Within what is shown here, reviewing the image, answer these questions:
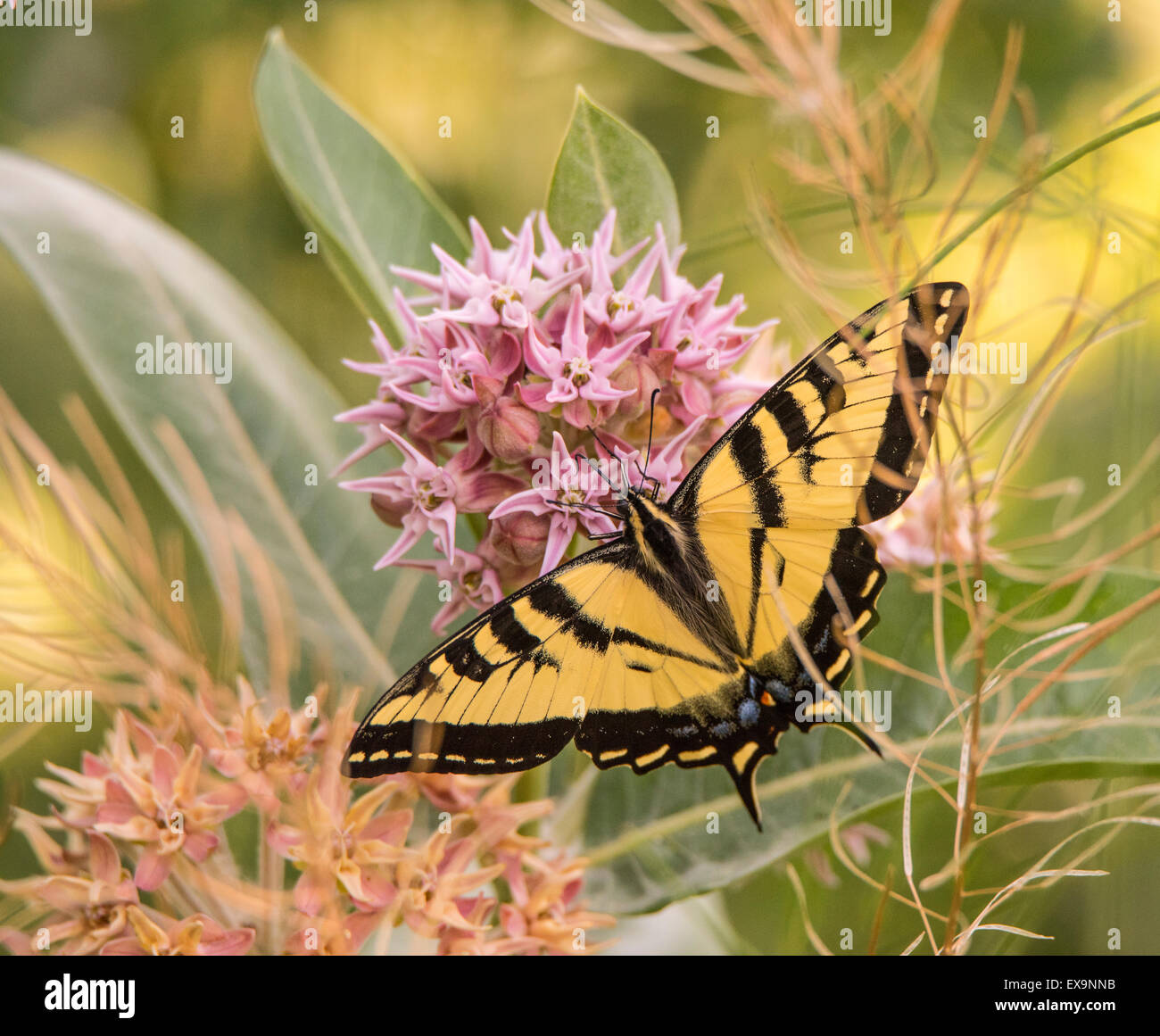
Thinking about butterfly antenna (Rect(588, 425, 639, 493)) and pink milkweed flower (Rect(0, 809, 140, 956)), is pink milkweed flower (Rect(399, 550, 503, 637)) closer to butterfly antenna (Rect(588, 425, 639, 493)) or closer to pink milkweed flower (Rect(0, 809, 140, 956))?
butterfly antenna (Rect(588, 425, 639, 493))

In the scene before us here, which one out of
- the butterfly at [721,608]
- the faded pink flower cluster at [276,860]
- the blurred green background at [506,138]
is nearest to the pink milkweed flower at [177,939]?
the faded pink flower cluster at [276,860]

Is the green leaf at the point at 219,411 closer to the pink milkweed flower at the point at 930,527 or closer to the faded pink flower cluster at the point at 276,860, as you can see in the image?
the faded pink flower cluster at the point at 276,860

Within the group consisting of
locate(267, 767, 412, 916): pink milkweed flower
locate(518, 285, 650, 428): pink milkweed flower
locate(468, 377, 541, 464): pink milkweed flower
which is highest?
locate(518, 285, 650, 428): pink milkweed flower

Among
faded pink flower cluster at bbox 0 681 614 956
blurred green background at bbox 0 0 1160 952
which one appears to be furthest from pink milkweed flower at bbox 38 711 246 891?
blurred green background at bbox 0 0 1160 952

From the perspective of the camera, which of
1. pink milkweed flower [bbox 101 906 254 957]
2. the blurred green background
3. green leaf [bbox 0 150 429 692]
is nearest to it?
pink milkweed flower [bbox 101 906 254 957]
